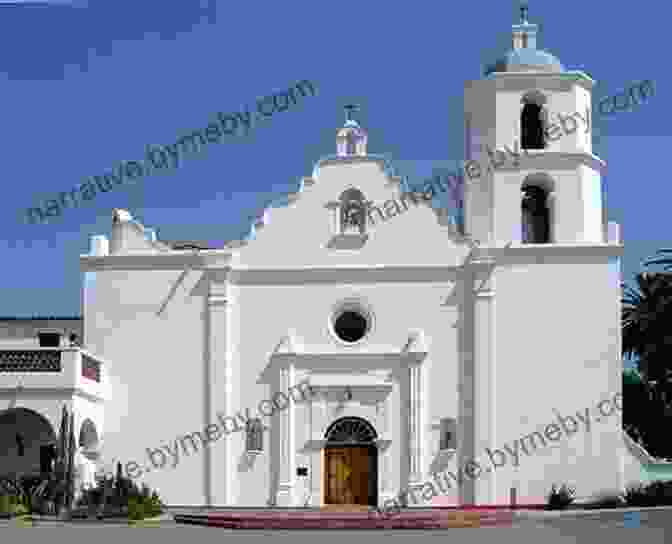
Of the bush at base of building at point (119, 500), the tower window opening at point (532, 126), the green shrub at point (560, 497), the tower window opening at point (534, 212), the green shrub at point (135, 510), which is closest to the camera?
the green shrub at point (135, 510)

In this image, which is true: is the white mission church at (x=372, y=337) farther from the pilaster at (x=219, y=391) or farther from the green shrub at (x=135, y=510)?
the green shrub at (x=135, y=510)

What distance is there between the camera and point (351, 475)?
132ft

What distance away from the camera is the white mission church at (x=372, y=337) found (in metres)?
39.6

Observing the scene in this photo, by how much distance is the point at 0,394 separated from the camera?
126ft

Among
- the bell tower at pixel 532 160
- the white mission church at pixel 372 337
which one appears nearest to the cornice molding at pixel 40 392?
the white mission church at pixel 372 337

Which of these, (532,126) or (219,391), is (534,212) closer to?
(532,126)

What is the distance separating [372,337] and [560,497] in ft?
22.2

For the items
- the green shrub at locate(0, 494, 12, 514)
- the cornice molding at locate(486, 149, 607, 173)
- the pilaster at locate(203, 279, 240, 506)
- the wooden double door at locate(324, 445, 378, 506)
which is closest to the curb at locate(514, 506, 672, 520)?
the wooden double door at locate(324, 445, 378, 506)

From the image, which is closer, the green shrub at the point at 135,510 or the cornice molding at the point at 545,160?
the green shrub at the point at 135,510

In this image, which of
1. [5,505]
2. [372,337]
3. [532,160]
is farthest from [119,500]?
[532,160]

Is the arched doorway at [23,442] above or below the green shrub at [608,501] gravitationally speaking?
above

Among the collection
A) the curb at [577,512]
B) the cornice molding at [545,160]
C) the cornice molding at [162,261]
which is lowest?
the curb at [577,512]

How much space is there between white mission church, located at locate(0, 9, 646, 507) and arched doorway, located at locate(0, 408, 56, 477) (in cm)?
6

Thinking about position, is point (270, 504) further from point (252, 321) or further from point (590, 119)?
point (590, 119)
